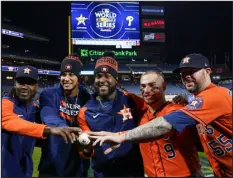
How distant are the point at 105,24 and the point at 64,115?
20.5m

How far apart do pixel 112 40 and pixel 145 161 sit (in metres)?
20.8

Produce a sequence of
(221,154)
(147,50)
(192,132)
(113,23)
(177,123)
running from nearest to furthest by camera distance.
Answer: (177,123) < (221,154) < (192,132) < (113,23) < (147,50)

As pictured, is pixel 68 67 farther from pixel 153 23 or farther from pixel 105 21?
pixel 153 23

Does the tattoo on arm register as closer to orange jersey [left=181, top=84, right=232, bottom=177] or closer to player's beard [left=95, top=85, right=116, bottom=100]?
orange jersey [left=181, top=84, right=232, bottom=177]

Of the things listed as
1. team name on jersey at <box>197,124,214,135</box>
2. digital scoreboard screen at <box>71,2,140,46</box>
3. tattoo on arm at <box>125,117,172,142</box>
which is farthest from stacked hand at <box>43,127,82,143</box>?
digital scoreboard screen at <box>71,2,140,46</box>

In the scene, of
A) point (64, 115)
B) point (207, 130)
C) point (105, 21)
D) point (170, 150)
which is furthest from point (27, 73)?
point (105, 21)

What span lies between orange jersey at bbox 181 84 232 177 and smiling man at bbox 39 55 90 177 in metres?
1.34

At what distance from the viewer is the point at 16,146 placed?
10.2 ft

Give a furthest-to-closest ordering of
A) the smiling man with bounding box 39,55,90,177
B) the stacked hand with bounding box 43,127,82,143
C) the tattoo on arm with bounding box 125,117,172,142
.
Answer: the smiling man with bounding box 39,55,90,177 < the stacked hand with bounding box 43,127,82,143 < the tattoo on arm with bounding box 125,117,172,142

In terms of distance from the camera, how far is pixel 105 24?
2278cm

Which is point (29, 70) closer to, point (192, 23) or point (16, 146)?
point (16, 146)

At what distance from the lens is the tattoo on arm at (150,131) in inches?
88.4

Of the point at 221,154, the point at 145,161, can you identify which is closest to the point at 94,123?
the point at 145,161

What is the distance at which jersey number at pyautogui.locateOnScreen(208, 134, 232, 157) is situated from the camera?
238 cm
